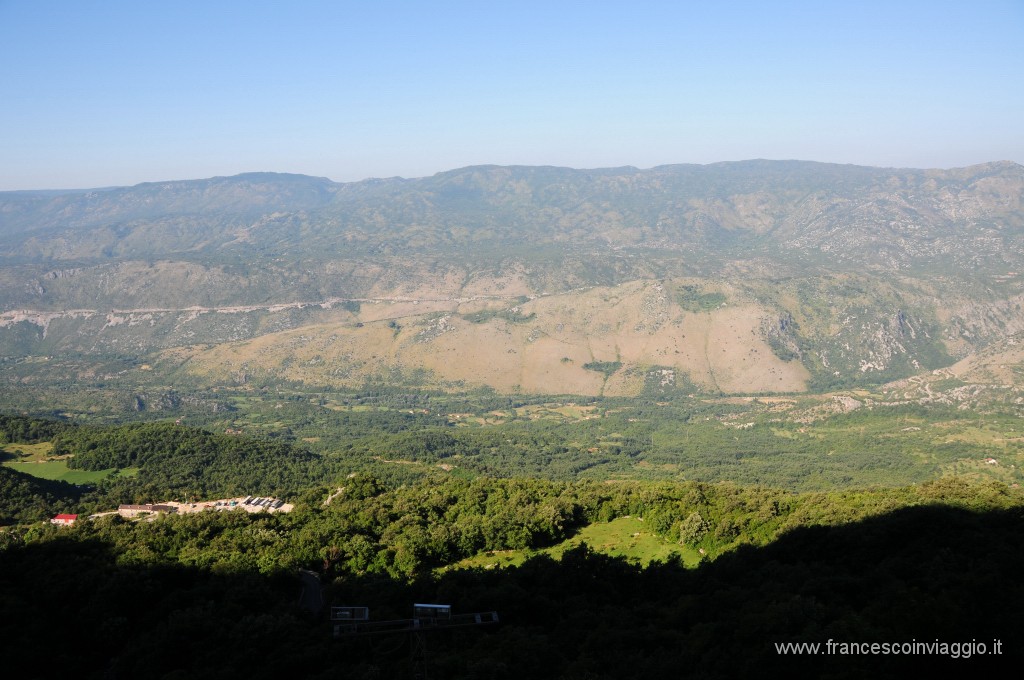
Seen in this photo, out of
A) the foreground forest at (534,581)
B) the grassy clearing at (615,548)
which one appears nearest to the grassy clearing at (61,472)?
the foreground forest at (534,581)

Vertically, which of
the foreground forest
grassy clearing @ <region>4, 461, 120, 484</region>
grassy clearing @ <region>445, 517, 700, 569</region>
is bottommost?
grassy clearing @ <region>4, 461, 120, 484</region>

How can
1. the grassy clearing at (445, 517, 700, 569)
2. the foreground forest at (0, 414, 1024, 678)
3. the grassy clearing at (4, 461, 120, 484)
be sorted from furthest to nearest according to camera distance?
the grassy clearing at (4, 461, 120, 484) < the grassy clearing at (445, 517, 700, 569) < the foreground forest at (0, 414, 1024, 678)

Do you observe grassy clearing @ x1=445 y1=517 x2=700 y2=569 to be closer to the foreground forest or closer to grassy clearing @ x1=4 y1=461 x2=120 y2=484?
the foreground forest

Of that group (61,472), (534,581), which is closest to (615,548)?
(534,581)

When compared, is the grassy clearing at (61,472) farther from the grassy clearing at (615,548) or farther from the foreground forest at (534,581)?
the grassy clearing at (615,548)

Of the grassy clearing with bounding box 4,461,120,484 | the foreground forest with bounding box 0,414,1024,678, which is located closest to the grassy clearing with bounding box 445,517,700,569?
the foreground forest with bounding box 0,414,1024,678

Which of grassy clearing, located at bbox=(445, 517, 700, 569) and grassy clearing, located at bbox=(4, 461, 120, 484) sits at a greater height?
grassy clearing, located at bbox=(445, 517, 700, 569)

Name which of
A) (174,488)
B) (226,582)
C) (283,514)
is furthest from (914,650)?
(174,488)

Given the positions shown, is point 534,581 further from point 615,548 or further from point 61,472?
point 61,472
